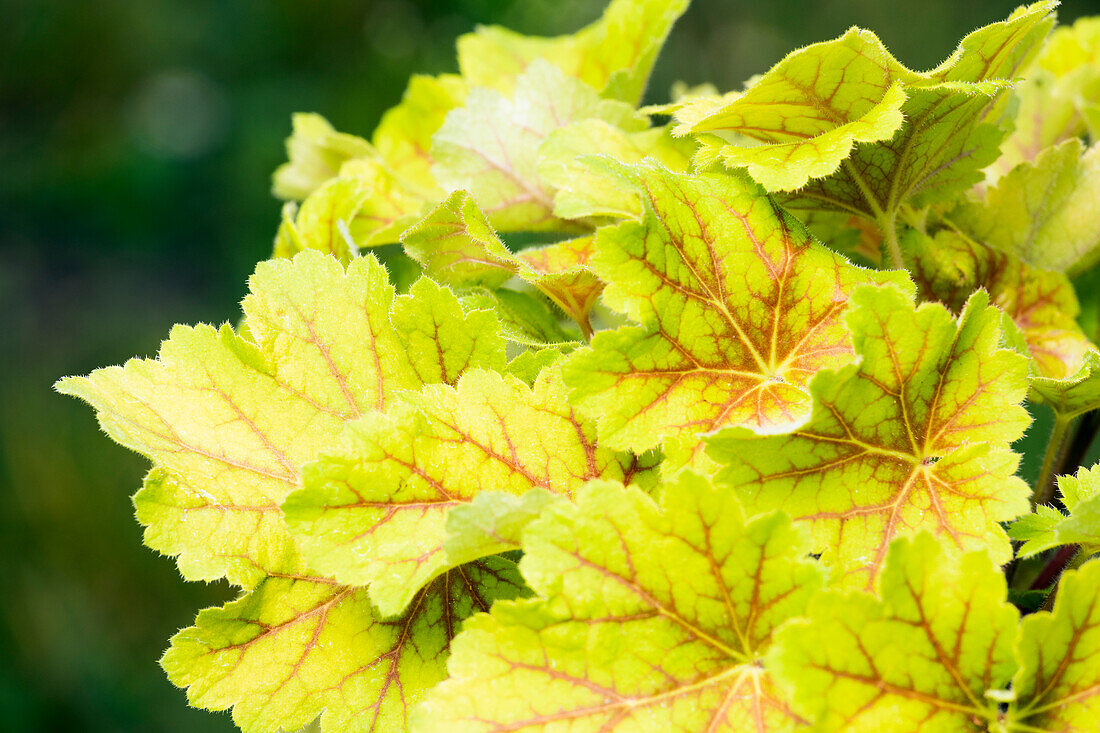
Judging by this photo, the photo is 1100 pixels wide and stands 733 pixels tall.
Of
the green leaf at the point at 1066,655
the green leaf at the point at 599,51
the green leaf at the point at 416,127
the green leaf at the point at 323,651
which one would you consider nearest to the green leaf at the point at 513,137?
the green leaf at the point at 599,51

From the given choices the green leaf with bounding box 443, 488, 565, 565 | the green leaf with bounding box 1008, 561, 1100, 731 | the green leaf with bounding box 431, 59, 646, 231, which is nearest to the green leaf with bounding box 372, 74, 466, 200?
the green leaf with bounding box 431, 59, 646, 231

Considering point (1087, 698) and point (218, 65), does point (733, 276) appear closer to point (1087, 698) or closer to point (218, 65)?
point (1087, 698)

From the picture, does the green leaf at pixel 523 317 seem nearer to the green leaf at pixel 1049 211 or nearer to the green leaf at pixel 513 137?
the green leaf at pixel 513 137

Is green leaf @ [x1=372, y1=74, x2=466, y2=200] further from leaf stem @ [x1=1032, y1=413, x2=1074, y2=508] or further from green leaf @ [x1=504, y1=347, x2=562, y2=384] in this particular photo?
leaf stem @ [x1=1032, y1=413, x2=1074, y2=508]

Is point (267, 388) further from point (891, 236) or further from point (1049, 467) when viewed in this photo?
point (1049, 467)

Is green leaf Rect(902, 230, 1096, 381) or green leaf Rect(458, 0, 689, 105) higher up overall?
green leaf Rect(458, 0, 689, 105)

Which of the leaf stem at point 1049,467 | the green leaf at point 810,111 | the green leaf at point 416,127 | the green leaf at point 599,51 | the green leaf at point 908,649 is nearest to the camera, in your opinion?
the green leaf at point 908,649
